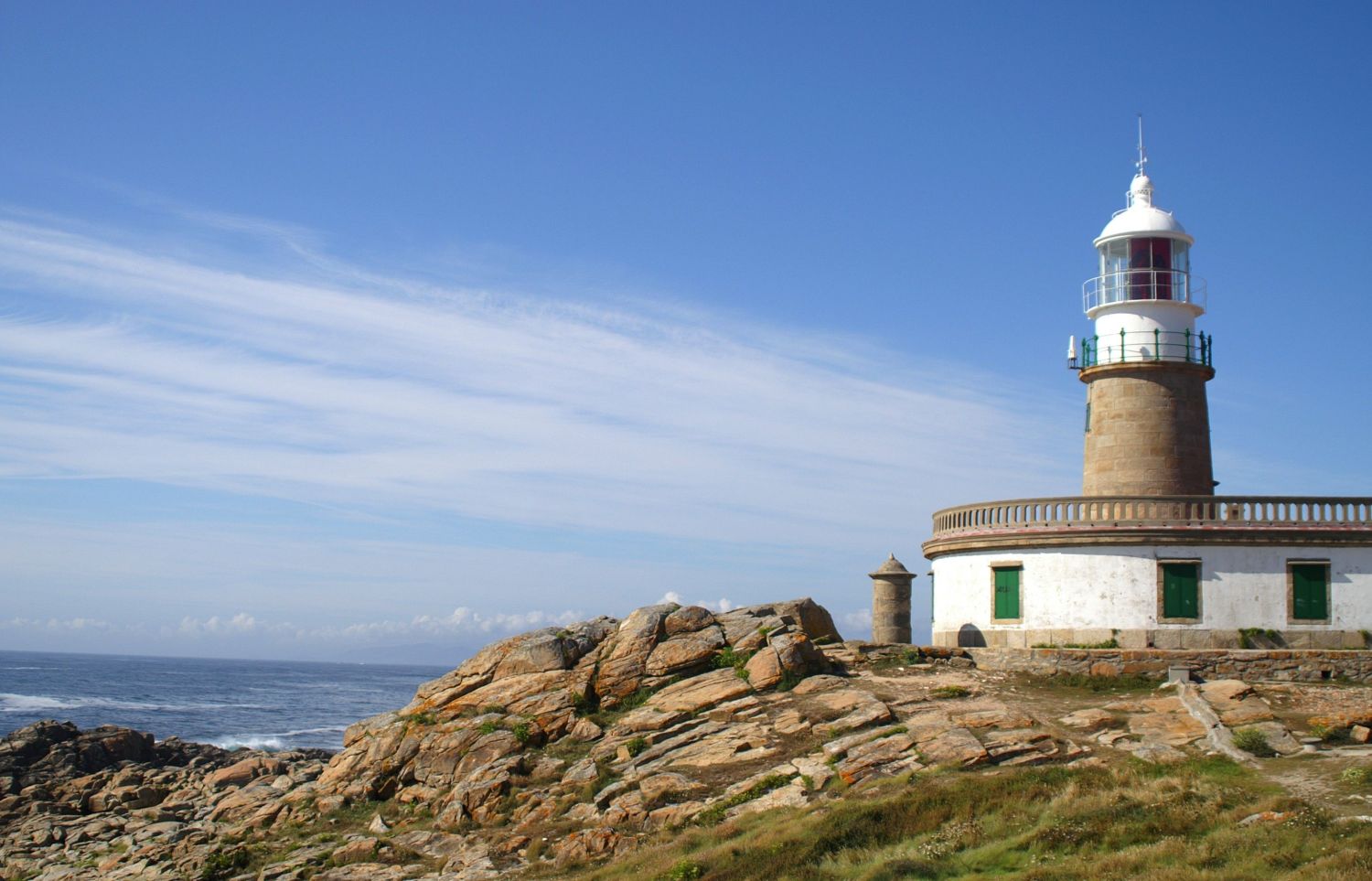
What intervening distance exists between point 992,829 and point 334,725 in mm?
71683

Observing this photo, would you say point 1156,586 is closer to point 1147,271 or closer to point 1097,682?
point 1097,682

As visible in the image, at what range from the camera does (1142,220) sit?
35.5m

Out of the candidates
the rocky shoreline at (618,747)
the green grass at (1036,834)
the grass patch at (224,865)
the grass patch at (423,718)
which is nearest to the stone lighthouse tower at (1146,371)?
the rocky shoreline at (618,747)

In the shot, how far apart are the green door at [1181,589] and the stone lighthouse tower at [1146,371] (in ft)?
11.6

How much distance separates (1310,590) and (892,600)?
10580 millimetres

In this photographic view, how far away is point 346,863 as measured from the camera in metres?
23.7

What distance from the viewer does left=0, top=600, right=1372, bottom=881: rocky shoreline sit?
22859 millimetres

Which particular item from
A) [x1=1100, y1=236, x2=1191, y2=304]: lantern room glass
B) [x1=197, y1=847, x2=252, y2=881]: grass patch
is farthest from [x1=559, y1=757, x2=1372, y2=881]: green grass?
[x1=1100, y1=236, x2=1191, y2=304]: lantern room glass

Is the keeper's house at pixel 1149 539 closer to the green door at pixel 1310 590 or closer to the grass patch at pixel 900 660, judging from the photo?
the green door at pixel 1310 590

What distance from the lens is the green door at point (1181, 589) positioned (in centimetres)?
3027

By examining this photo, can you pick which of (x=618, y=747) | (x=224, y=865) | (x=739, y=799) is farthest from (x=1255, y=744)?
(x=224, y=865)

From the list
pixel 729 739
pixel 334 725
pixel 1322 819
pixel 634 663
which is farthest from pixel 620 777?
pixel 334 725

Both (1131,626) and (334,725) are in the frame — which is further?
(334,725)

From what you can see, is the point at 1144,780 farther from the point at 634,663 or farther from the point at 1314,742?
the point at 634,663
